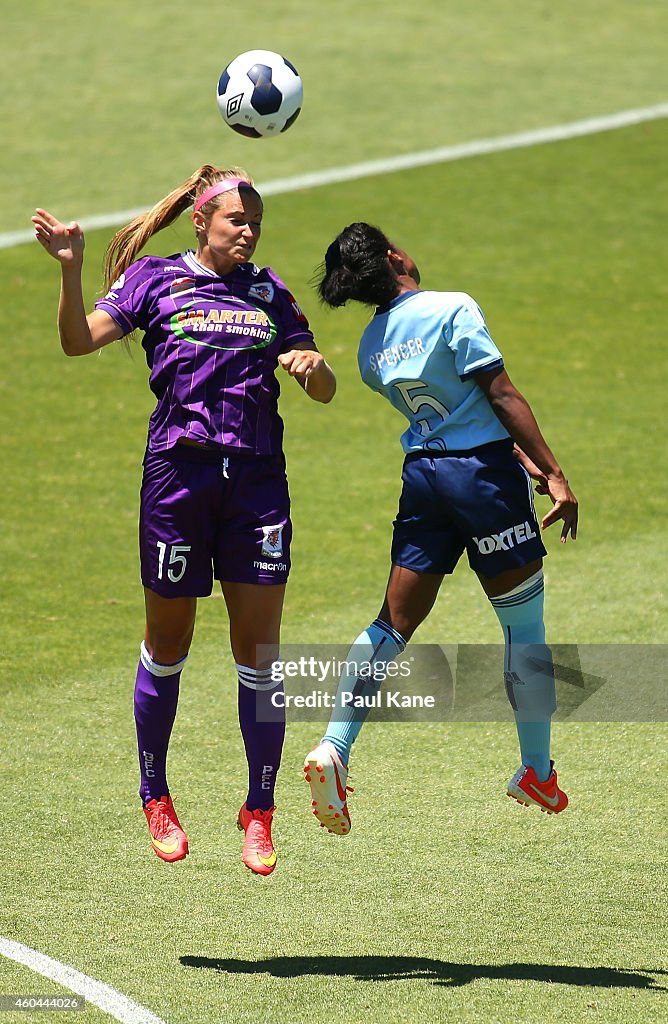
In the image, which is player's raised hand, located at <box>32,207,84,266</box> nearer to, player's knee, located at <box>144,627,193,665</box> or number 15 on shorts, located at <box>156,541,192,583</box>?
number 15 on shorts, located at <box>156,541,192,583</box>

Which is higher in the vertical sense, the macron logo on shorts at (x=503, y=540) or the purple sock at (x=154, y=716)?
the macron logo on shorts at (x=503, y=540)

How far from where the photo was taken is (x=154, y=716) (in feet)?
19.3

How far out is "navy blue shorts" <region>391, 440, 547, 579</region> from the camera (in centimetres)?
575

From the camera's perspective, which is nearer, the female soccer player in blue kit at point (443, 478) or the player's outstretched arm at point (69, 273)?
the player's outstretched arm at point (69, 273)

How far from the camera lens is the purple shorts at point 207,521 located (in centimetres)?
554

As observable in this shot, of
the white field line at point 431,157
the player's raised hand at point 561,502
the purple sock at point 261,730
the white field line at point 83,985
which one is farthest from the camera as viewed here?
the white field line at point 431,157

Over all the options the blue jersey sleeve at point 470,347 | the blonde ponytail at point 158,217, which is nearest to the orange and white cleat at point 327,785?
→ the blue jersey sleeve at point 470,347

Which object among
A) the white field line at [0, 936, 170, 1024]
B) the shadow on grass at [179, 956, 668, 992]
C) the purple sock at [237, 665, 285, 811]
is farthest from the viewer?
Answer: the purple sock at [237, 665, 285, 811]

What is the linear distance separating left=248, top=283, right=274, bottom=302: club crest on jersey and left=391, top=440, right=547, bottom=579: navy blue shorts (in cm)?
83

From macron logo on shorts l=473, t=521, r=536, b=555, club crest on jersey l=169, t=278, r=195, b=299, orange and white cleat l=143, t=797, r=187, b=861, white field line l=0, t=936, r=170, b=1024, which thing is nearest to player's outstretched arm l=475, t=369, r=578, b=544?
macron logo on shorts l=473, t=521, r=536, b=555

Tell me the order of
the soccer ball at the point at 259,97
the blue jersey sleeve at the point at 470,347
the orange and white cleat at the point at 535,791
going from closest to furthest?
1. the blue jersey sleeve at the point at 470,347
2. the orange and white cleat at the point at 535,791
3. the soccer ball at the point at 259,97

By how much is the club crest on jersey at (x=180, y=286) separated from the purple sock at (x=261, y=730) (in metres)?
1.42

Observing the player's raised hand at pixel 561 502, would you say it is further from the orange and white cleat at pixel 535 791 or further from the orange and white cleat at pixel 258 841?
the orange and white cleat at pixel 258 841

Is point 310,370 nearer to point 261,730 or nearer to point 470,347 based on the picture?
point 470,347
